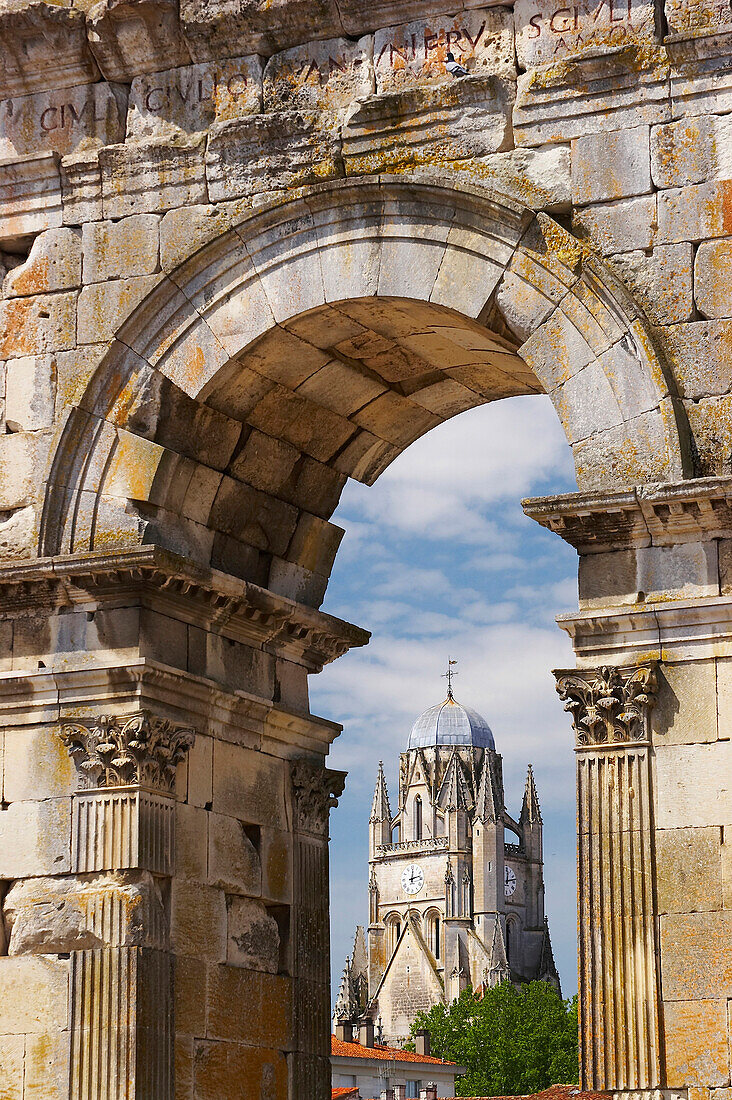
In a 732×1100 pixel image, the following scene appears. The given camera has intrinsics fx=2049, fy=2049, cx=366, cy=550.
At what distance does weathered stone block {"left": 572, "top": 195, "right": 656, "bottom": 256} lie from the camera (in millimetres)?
12047

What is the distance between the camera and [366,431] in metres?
15.1

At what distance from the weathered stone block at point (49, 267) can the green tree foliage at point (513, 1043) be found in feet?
227

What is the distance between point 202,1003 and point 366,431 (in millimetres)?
4367

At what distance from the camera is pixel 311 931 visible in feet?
47.0

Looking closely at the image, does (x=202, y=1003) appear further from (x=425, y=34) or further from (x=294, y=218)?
(x=425, y=34)

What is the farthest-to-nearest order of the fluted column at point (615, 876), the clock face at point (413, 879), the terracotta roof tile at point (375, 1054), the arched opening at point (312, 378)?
the clock face at point (413, 879)
the terracotta roof tile at point (375, 1054)
the arched opening at point (312, 378)
the fluted column at point (615, 876)

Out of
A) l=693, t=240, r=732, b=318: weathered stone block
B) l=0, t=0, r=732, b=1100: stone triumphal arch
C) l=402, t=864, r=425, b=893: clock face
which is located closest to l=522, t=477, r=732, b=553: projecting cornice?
l=0, t=0, r=732, b=1100: stone triumphal arch

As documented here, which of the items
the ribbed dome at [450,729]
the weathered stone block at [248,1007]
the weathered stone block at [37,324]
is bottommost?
the weathered stone block at [248,1007]

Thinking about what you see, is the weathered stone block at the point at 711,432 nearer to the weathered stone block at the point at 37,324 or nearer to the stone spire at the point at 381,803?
the weathered stone block at the point at 37,324

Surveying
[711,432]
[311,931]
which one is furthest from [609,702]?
[311,931]

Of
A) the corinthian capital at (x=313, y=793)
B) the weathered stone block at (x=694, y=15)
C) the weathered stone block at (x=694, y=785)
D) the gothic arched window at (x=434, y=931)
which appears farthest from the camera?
the gothic arched window at (x=434, y=931)

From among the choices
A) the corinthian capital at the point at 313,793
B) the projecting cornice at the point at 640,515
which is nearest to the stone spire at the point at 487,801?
the corinthian capital at the point at 313,793

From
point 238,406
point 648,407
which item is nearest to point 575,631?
point 648,407

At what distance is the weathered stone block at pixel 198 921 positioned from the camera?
13031mm
